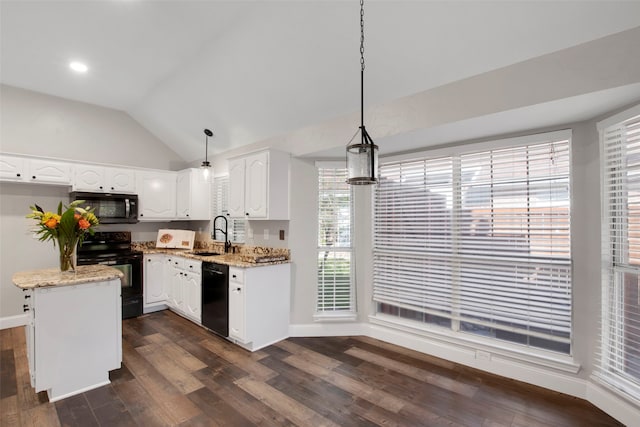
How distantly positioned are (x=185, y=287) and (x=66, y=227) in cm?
189

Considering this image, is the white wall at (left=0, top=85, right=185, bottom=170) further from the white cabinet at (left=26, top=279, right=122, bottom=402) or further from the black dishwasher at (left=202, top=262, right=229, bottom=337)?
the white cabinet at (left=26, top=279, right=122, bottom=402)

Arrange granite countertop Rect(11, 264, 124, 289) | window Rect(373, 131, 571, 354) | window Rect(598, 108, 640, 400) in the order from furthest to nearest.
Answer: window Rect(373, 131, 571, 354) < granite countertop Rect(11, 264, 124, 289) < window Rect(598, 108, 640, 400)

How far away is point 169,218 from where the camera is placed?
5262mm

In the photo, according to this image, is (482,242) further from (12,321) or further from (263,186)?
(12,321)

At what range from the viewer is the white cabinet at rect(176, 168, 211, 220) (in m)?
5.23

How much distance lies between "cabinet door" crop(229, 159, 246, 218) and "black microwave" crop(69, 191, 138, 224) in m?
1.76

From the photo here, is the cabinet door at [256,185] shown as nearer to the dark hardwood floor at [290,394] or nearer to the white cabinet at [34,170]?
the dark hardwood floor at [290,394]

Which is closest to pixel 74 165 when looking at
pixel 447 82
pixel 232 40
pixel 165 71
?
pixel 165 71

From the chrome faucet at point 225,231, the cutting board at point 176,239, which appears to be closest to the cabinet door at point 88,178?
the cutting board at point 176,239

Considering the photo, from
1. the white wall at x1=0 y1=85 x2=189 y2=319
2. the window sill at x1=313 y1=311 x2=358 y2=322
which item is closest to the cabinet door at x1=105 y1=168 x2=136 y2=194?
the white wall at x1=0 y1=85 x2=189 y2=319

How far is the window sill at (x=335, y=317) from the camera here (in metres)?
3.88

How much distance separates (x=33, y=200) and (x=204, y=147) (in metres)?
2.43

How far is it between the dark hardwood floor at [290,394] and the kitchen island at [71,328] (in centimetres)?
16

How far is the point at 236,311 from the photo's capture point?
3.53 metres
